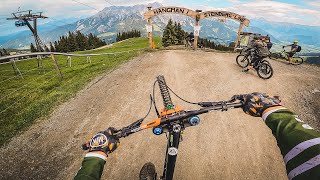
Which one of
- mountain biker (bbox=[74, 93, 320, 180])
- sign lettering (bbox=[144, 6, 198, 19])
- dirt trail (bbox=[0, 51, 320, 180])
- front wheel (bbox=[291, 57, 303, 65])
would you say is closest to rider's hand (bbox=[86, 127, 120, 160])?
mountain biker (bbox=[74, 93, 320, 180])

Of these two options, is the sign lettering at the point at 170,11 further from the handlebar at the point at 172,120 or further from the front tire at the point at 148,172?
the handlebar at the point at 172,120

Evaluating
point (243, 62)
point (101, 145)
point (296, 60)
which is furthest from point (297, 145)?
point (296, 60)

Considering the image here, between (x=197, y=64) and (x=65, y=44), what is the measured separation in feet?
302

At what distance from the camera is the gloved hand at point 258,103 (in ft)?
8.07

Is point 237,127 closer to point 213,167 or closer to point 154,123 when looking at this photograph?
point 213,167

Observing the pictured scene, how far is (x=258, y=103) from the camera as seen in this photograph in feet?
8.38

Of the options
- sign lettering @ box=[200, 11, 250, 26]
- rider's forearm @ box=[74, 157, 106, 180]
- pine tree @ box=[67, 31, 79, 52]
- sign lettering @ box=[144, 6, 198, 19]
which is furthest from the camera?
pine tree @ box=[67, 31, 79, 52]

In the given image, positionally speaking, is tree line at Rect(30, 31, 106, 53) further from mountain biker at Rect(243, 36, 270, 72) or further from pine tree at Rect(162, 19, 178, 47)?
mountain biker at Rect(243, 36, 270, 72)

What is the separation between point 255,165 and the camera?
5.71 meters

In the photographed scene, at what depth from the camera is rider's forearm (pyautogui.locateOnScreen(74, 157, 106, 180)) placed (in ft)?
6.02

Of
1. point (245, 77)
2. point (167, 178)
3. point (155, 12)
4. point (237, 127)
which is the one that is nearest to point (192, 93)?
point (237, 127)

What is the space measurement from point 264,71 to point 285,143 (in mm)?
10955

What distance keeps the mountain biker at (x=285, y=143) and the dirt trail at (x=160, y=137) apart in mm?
3608

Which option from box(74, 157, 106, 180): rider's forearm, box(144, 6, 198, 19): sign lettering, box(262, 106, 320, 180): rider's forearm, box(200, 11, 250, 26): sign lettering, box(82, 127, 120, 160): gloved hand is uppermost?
box(144, 6, 198, 19): sign lettering
